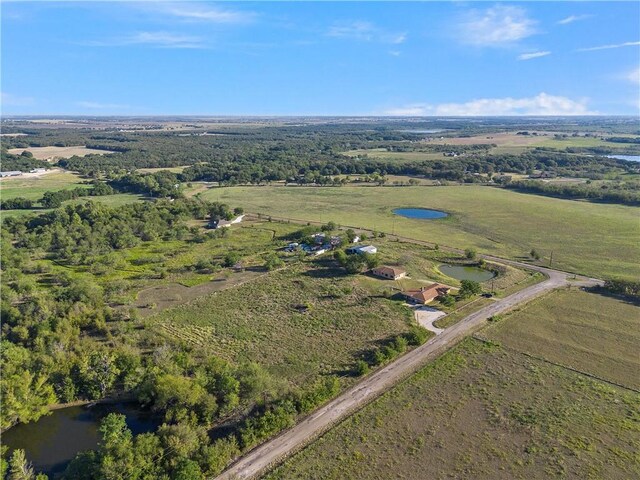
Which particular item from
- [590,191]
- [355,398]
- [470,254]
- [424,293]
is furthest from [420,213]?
[355,398]

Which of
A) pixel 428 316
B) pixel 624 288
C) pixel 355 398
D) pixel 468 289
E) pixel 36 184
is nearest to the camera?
pixel 355 398

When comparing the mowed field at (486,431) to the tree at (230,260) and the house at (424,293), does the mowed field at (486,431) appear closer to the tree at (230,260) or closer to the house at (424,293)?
the house at (424,293)

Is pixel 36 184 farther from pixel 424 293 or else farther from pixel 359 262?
pixel 424 293

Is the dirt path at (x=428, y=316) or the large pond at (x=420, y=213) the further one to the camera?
the large pond at (x=420, y=213)

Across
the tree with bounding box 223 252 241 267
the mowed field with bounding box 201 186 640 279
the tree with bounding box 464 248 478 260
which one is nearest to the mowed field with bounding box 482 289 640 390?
the mowed field with bounding box 201 186 640 279

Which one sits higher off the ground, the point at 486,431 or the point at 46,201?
the point at 46,201

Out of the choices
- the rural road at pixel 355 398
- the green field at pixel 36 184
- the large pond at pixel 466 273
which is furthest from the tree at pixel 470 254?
the green field at pixel 36 184

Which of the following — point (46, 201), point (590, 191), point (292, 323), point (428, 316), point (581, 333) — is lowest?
point (292, 323)
